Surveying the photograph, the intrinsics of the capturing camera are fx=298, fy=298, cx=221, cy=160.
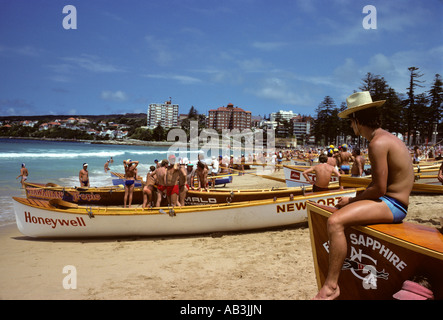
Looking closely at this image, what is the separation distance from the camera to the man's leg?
2279 mm

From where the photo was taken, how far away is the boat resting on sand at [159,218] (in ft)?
24.3

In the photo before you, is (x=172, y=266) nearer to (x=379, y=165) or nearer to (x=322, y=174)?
(x=322, y=174)

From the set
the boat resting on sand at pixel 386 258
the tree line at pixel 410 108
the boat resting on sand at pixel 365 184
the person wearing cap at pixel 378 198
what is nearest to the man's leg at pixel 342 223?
the person wearing cap at pixel 378 198

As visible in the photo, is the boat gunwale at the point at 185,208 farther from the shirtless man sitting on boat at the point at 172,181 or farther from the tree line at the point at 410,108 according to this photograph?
the tree line at the point at 410,108

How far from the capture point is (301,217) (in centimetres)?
754

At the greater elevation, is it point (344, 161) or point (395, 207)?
point (344, 161)

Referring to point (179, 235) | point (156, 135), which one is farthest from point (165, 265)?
point (156, 135)

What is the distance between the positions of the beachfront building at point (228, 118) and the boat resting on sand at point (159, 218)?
175 m

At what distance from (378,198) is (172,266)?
4.48 m

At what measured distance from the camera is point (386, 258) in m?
2.27

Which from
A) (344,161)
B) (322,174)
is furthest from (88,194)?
(344,161)

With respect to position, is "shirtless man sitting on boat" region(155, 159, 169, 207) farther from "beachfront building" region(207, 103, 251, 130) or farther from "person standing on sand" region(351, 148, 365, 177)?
"beachfront building" region(207, 103, 251, 130)
